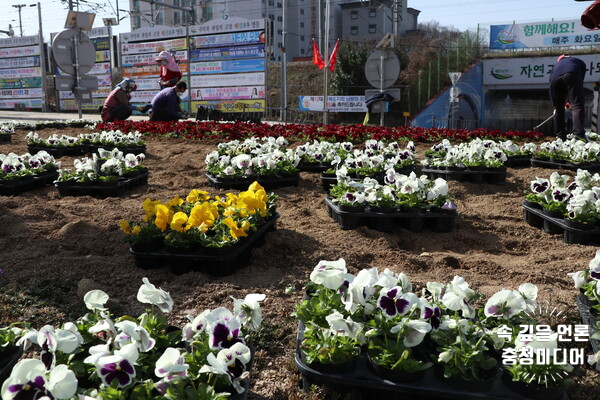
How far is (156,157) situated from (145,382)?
820 centimetres

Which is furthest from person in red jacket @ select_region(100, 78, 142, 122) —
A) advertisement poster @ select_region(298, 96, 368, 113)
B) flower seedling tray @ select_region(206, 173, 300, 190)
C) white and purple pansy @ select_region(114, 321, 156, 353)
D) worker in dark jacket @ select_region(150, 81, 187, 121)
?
advertisement poster @ select_region(298, 96, 368, 113)

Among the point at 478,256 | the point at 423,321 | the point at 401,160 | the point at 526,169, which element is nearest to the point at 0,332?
the point at 423,321

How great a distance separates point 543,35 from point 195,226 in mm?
30241

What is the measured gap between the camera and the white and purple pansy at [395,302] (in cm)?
223

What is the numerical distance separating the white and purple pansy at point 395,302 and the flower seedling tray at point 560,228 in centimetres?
291

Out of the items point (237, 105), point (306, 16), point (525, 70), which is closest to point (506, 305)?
point (237, 105)

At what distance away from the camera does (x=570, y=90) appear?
10.8 meters

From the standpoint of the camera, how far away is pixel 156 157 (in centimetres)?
974

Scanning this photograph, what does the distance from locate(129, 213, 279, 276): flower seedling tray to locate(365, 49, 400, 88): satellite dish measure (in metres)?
9.10

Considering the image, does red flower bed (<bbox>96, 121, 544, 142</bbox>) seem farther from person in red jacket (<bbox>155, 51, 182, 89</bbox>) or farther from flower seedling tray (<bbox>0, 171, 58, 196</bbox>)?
person in red jacket (<bbox>155, 51, 182, 89</bbox>)

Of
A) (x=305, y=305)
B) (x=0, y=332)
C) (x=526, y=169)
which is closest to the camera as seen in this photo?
(x=0, y=332)

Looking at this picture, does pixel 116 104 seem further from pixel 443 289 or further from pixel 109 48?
pixel 109 48

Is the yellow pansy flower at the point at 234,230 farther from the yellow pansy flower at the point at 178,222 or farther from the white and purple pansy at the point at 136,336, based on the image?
the white and purple pansy at the point at 136,336

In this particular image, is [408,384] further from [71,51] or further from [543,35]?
[543,35]
